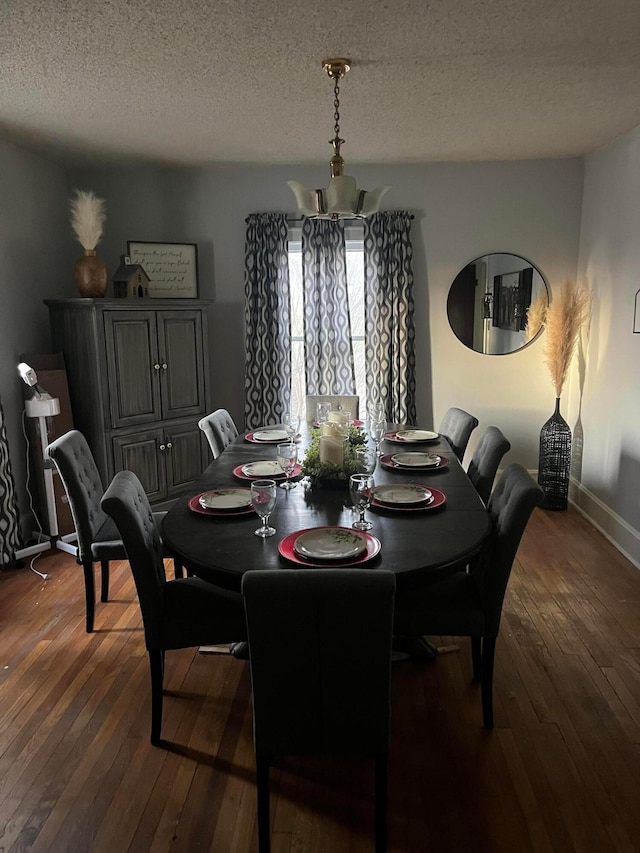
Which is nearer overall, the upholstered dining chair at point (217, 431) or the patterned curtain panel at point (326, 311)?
the upholstered dining chair at point (217, 431)

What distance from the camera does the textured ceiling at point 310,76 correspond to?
2.25 m

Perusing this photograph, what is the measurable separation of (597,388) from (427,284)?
1481 mm

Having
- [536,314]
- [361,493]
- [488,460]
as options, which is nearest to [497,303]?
[536,314]

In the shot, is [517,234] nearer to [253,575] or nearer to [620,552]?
[620,552]

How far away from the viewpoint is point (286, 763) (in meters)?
2.16

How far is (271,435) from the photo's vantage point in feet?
11.8

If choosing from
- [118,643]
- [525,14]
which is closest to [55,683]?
[118,643]

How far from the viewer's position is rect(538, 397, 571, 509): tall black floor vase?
468 centimetres

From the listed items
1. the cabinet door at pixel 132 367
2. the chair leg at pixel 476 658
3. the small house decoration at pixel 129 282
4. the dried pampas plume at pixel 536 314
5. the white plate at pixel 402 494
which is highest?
the small house decoration at pixel 129 282

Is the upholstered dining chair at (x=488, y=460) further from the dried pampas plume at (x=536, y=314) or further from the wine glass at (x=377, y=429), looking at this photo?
the dried pampas plume at (x=536, y=314)

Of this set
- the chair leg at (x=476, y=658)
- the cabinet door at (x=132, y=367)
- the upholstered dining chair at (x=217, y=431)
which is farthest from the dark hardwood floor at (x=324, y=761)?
the cabinet door at (x=132, y=367)

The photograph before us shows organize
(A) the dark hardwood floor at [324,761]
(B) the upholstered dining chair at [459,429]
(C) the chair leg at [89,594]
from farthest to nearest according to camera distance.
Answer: (B) the upholstered dining chair at [459,429]
(C) the chair leg at [89,594]
(A) the dark hardwood floor at [324,761]

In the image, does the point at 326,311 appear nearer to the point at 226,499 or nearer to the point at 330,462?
the point at 330,462

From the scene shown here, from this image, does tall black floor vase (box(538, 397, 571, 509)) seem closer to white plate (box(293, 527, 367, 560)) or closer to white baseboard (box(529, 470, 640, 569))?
white baseboard (box(529, 470, 640, 569))
